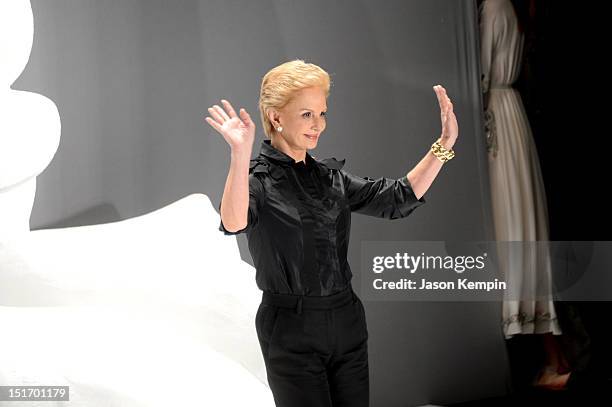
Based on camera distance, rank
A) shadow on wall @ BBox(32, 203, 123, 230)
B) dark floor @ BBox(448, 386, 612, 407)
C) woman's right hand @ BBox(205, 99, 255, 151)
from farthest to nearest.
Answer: dark floor @ BBox(448, 386, 612, 407) → shadow on wall @ BBox(32, 203, 123, 230) → woman's right hand @ BBox(205, 99, 255, 151)

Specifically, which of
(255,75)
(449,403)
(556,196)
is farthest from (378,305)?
(255,75)

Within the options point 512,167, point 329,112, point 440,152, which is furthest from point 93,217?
point 512,167

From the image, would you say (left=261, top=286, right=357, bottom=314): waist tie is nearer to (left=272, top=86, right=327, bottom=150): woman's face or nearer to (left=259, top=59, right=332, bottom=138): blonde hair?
(left=272, top=86, right=327, bottom=150): woman's face

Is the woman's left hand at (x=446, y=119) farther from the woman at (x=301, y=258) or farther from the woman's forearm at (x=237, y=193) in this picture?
the woman's forearm at (x=237, y=193)

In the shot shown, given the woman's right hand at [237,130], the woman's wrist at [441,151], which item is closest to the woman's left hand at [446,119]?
the woman's wrist at [441,151]

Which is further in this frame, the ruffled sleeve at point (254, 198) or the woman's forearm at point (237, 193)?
the ruffled sleeve at point (254, 198)

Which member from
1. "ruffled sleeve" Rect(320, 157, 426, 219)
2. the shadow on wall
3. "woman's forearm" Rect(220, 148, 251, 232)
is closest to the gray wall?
the shadow on wall

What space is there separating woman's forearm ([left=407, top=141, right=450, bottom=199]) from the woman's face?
1.31 feet

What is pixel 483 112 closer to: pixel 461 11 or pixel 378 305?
pixel 461 11

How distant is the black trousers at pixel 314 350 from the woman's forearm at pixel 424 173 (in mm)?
487

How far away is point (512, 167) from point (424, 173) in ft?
5.26

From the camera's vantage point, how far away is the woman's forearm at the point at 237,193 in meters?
2.23

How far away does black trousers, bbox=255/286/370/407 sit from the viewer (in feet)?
7.90

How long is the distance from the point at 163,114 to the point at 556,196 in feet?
6.59
